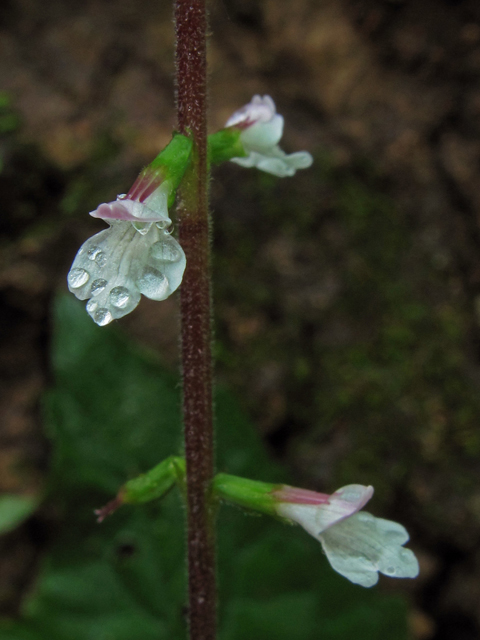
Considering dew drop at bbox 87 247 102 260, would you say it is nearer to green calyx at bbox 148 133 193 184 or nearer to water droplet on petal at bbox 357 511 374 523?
green calyx at bbox 148 133 193 184

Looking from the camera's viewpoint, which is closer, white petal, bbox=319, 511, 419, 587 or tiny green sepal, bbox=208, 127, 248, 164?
white petal, bbox=319, 511, 419, 587

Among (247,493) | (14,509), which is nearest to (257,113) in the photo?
(247,493)

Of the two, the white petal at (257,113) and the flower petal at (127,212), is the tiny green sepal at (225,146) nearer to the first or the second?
the white petal at (257,113)

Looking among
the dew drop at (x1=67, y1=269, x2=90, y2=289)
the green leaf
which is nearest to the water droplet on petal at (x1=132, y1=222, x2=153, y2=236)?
the dew drop at (x1=67, y1=269, x2=90, y2=289)

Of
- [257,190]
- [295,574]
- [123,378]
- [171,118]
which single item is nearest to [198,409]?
[123,378]

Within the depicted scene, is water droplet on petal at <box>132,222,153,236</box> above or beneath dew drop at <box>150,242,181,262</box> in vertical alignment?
above

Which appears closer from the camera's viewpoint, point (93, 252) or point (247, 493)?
point (93, 252)

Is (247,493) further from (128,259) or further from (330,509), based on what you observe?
(128,259)
